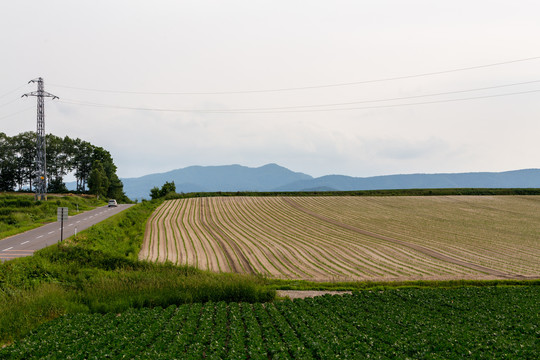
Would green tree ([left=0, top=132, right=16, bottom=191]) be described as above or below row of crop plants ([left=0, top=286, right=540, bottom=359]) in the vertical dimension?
above

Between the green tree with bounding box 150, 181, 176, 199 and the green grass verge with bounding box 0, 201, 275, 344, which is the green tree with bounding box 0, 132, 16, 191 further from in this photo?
the green grass verge with bounding box 0, 201, 275, 344

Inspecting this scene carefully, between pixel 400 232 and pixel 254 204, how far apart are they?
32524mm

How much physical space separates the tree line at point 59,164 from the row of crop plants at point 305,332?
80.8 m

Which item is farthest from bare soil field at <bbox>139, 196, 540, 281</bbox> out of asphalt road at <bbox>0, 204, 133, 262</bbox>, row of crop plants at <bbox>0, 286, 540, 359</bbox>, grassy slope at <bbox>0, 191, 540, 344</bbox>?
asphalt road at <bbox>0, 204, 133, 262</bbox>

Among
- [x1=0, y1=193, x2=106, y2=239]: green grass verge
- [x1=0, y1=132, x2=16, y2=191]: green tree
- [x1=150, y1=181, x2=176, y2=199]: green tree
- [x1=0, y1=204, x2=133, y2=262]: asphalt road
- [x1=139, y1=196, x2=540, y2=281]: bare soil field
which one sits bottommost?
[x1=139, y1=196, x2=540, y2=281]: bare soil field

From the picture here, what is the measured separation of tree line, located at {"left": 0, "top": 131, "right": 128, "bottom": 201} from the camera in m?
89.8

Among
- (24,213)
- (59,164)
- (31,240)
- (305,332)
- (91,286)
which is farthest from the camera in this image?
(59,164)

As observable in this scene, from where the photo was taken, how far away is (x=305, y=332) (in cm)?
1308

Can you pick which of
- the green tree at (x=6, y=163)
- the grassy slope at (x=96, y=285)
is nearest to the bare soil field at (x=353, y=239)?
the grassy slope at (x=96, y=285)

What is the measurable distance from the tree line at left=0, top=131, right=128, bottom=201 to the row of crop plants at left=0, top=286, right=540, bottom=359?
80827mm

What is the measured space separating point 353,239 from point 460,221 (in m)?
23.6

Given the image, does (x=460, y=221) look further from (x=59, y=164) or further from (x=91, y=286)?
(x=59, y=164)

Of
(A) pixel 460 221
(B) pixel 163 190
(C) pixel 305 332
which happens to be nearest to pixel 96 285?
(C) pixel 305 332

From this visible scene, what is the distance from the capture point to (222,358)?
11148 mm
